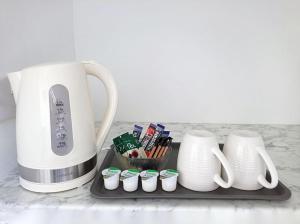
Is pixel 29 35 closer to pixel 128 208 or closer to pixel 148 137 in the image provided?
pixel 148 137

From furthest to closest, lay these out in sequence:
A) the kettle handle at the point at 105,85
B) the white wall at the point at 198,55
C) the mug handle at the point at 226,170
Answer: the white wall at the point at 198,55 → the kettle handle at the point at 105,85 → the mug handle at the point at 226,170

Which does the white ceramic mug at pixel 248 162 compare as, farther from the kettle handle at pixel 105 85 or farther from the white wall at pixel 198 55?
the white wall at pixel 198 55

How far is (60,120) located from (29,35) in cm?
37

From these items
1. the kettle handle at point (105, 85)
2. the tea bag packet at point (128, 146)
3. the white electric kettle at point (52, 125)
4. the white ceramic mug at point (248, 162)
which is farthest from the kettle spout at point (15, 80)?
the white ceramic mug at point (248, 162)

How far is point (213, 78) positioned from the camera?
1123 millimetres

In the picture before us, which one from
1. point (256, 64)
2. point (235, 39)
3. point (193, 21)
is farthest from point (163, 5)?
point (256, 64)

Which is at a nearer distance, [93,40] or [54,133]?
[54,133]

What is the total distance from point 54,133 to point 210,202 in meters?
0.35

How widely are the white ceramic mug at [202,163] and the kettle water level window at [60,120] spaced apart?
0.25m

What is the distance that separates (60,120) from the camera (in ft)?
1.85

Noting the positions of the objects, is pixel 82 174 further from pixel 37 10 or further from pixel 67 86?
pixel 37 10

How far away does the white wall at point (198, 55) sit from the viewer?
1069 millimetres

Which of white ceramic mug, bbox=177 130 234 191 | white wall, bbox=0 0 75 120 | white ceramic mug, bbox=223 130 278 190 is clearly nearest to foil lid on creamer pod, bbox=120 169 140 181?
white ceramic mug, bbox=177 130 234 191

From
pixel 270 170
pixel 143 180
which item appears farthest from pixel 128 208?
pixel 270 170
